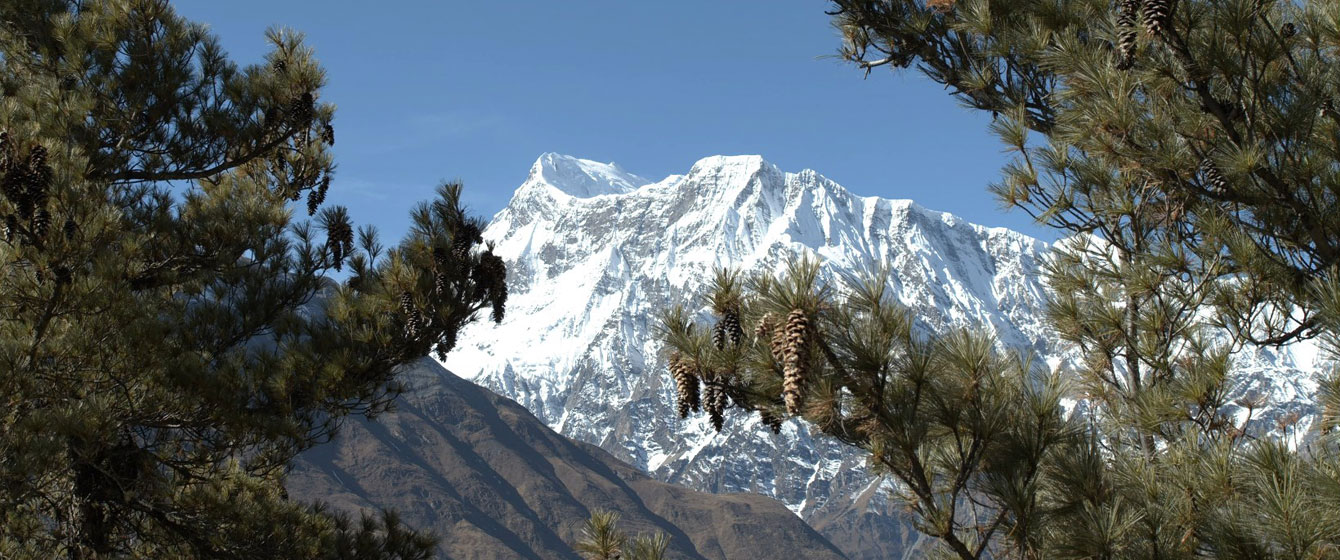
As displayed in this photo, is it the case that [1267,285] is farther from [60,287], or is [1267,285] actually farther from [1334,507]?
[60,287]

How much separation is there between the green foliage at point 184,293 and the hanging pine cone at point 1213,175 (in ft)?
22.7

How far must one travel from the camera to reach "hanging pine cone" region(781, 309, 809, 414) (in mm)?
4133

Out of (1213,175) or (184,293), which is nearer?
(1213,175)

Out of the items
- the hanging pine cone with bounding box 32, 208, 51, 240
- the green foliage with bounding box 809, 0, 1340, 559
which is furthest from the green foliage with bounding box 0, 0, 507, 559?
the green foliage with bounding box 809, 0, 1340, 559

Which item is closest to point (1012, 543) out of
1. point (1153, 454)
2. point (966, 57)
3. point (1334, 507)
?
point (1153, 454)

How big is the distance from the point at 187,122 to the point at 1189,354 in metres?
9.30

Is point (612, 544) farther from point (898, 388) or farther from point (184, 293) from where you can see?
point (184, 293)

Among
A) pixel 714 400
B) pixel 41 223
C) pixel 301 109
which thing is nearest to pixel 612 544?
pixel 714 400

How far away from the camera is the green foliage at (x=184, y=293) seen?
8102 mm

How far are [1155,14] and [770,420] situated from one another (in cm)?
276

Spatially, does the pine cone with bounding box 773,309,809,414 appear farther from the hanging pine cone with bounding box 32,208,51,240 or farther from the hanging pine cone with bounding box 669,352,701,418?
the hanging pine cone with bounding box 32,208,51,240

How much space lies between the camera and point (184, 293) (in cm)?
1084

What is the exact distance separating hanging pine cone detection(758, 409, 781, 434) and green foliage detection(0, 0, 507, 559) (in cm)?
492

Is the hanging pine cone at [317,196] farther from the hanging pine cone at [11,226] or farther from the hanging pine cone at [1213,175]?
the hanging pine cone at [1213,175]
